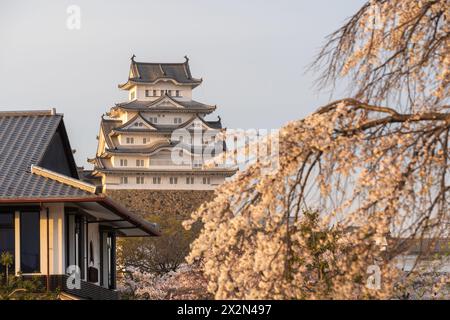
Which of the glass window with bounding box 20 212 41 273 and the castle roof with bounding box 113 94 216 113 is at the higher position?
the castle roof with bounding box 113 94 216 113

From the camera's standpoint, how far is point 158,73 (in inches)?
3730

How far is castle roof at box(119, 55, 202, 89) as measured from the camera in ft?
307

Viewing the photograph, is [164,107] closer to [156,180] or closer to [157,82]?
[157,82]

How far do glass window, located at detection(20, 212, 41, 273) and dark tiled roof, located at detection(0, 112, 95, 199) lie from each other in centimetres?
61

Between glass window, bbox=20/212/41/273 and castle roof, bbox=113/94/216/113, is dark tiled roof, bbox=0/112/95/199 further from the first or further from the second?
castle roof, bbox=113/94/216/113

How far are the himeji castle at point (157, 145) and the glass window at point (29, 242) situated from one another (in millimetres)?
63384

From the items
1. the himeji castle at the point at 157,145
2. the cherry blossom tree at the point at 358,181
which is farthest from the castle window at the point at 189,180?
the cherry blossom tree at the point at 358,181

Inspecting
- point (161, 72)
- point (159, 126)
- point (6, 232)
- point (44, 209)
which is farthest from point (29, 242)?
point (161, 72)

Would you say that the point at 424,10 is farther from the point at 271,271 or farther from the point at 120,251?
the point at 120,251

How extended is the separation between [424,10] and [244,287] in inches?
121

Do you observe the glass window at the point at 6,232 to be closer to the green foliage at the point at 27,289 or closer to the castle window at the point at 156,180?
the green foliage at the point at 27,289

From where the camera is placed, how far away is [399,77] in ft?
34.9

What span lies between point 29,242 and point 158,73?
73579 millimetres

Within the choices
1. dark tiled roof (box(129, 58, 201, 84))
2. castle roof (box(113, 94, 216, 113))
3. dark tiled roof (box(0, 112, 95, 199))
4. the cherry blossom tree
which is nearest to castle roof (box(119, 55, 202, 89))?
dark tiled roof (box(129, 58, 201, 84))
